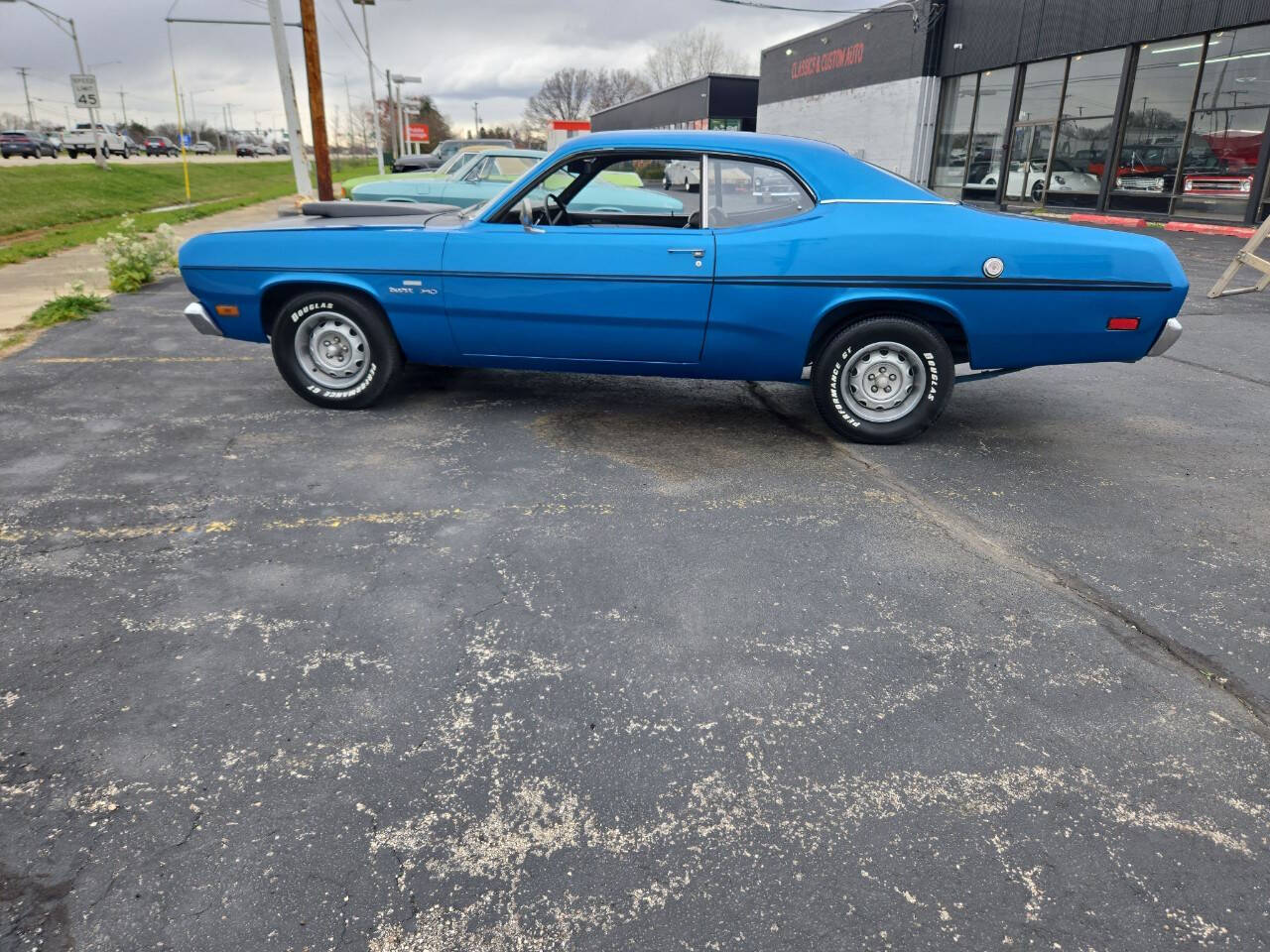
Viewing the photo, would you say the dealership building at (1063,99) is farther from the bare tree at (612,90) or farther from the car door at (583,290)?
the bare tree at (612,90)

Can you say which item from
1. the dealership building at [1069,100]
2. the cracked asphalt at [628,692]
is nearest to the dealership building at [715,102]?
the dealership building at [1069,100]

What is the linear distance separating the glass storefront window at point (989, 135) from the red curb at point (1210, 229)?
8.14 metres

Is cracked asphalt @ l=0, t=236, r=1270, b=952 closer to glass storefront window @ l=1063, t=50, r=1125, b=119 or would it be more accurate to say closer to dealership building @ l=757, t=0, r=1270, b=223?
dealership building @ l=757, t=0, r=1270, b=223

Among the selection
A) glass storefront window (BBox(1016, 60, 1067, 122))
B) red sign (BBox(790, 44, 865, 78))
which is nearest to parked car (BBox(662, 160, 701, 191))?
glass storefront window (BBox(1016, 60, 1067, 122))

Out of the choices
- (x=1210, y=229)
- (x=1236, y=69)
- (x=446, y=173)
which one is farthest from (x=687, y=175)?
(x=1236, y=69)

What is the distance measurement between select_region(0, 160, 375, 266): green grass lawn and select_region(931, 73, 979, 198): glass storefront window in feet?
72.7

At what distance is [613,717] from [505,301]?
3004 millimetres

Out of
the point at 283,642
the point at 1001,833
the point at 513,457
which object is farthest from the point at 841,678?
the point at 513,457

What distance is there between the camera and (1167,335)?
4695mm

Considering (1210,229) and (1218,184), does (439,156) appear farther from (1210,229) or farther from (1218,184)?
(1210,229)

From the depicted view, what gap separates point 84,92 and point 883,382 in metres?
34.7

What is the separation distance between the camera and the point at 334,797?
7.54ft

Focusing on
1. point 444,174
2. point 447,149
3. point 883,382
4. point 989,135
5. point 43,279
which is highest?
point 989,135

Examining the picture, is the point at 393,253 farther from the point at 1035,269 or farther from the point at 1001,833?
the point at 1001,833
